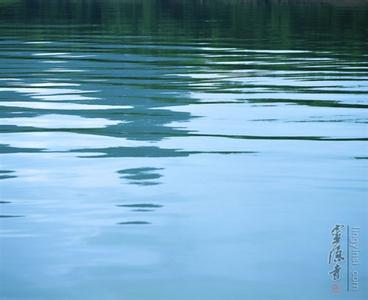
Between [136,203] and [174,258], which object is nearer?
[174,258]

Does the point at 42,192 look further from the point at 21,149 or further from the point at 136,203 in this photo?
the point at 21,149

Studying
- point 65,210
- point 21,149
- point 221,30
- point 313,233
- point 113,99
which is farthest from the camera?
point 221,30

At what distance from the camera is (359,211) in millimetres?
9031

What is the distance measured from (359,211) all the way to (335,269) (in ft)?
5.99

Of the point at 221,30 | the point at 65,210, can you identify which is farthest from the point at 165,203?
the point at 221,30

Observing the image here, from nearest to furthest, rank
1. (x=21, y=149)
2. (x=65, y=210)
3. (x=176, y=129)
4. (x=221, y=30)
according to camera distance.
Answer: (x=65, y=210) < (x=21, y=149) < (x=176, y=129) < (x=221, y=30)

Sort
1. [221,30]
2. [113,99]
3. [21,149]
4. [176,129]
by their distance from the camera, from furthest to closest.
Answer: [221,30] < [113,99] < [176,129] < [21,149]

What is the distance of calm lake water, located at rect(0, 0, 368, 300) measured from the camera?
721 centimetres

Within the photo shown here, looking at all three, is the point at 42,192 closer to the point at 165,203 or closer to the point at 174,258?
the point at 165,203

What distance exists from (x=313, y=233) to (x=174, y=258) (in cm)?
119

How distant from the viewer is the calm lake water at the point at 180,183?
23.7ft

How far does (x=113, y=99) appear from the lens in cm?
1648

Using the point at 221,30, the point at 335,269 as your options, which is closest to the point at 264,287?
the point at 335,269

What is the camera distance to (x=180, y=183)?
10055 mm
